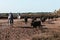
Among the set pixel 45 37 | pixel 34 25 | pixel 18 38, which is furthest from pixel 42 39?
pixel 34 25

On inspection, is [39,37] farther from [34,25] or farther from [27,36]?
[34,25]

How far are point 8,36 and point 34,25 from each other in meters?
8.44

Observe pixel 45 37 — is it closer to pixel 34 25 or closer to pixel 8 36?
pixel 8 36

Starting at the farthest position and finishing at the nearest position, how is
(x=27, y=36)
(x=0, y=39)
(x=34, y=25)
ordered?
(x=34, y=25) < (x=27, y=36) < (x=0, y=39)

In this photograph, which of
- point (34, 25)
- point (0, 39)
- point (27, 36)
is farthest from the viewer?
point (34, 25)

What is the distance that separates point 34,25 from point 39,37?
9.06 meters

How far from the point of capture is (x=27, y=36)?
22219 millimetres

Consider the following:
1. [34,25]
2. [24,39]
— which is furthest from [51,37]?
[34,25]

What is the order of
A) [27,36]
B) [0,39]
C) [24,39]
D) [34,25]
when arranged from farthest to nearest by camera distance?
[34,25]
[27,36]
[24,39]
[0,39]

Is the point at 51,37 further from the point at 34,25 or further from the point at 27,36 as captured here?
the point at 34,25

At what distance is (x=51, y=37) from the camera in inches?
786

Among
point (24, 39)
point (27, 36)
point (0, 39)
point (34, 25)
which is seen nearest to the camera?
point (0, 39)

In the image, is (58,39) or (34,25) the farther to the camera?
(34,25)

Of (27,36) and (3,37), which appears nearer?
(3,37)
